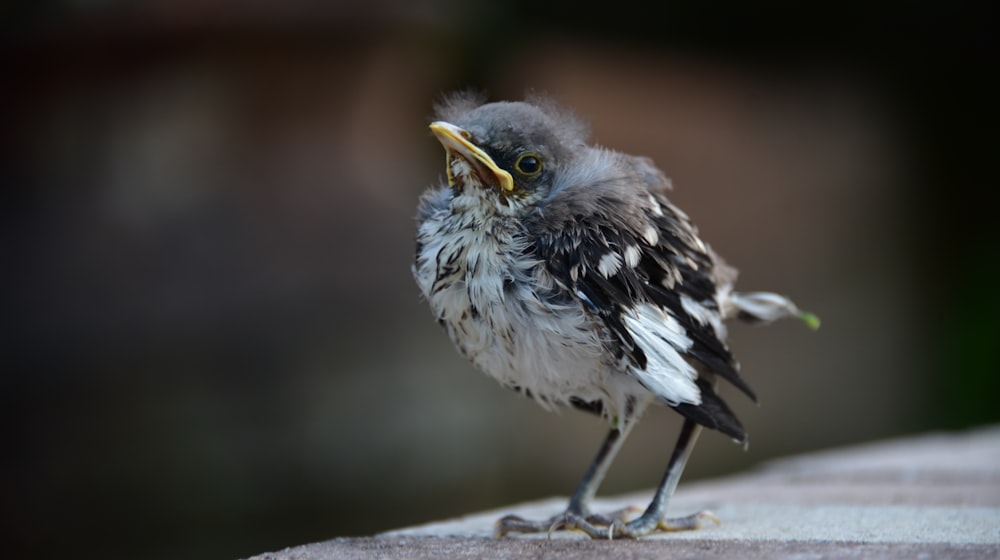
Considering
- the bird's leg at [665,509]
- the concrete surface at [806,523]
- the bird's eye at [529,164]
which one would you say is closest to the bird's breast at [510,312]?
the bird's eye at [529,164]

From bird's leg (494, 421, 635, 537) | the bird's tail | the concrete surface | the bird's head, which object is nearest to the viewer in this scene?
the concrete surface

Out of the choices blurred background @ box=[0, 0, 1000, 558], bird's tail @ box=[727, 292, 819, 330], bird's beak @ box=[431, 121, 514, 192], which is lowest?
blurred background @ box=[0, 0, 1000, 558]

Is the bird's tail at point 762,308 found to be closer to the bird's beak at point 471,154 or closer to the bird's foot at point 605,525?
the bird's foot at point 605,525

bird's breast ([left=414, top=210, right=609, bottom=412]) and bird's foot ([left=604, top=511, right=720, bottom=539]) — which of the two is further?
bird's foot ([left=604, top=511, right=720, bottom=539])

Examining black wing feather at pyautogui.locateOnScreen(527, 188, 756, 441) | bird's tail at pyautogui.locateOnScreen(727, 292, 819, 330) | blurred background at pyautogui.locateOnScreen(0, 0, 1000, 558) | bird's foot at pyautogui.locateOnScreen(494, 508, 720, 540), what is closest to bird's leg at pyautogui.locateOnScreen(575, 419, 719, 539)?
bird's foot at pyautogui.locateOnScreen(494, 508, 720, 540)

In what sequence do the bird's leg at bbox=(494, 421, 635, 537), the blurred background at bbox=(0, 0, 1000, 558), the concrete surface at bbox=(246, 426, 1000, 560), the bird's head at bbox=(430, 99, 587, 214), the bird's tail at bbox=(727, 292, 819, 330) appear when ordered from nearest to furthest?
the concrete surface at bbox=(246, 426, 1000, 560) → the bird's head at bbox=(430, 99, 587, 214) → the bird's leg at bbox=(494, 421, 635, 537) → the bird's tail at bbox=(727, 292, 819, 330) → the blurred background at bbox=(0, 0, 1000, 558)

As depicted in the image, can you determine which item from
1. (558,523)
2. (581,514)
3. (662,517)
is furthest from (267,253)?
(662,517)

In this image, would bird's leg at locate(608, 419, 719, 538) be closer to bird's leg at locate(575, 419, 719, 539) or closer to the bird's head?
bird's leg at locate(575, 419, 719, 539)

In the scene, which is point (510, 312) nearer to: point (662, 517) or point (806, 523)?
point (662, 517)
